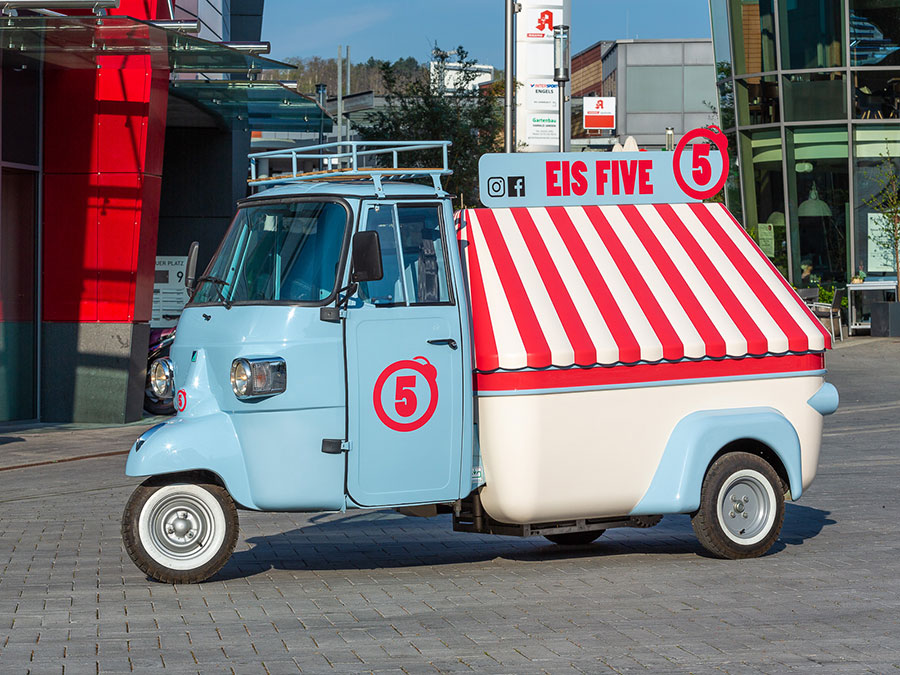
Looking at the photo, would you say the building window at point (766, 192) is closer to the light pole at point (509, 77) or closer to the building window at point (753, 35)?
the building window at point (753, 35)

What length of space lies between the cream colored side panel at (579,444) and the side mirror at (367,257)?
42.7 inches

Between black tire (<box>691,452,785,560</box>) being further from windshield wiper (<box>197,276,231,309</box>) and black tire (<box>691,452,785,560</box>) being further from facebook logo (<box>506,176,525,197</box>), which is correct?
windshield wiper (<box>197,276,231,309</box>)

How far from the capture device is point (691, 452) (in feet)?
26.6

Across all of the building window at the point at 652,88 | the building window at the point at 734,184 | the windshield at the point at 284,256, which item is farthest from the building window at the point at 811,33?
the building window at the point at 652,88

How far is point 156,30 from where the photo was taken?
1530 centimetres

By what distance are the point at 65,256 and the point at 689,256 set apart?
36.8 feet

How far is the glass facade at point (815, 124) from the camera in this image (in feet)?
102

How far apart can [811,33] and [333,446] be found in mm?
26982

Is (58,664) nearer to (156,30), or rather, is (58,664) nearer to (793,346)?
(793,346)

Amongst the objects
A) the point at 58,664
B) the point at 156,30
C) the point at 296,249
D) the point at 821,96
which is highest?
the point at 821,96

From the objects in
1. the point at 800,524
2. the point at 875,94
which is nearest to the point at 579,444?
the point at 800,524

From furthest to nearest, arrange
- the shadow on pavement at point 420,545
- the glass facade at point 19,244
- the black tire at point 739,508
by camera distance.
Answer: the glass facade at point 19,244
the shadow on pavement at point 420,545
the black tire at point 739,508

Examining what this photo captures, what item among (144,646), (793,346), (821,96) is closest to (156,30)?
(793,346)

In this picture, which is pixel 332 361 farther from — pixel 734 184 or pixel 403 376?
pixel 734 184
